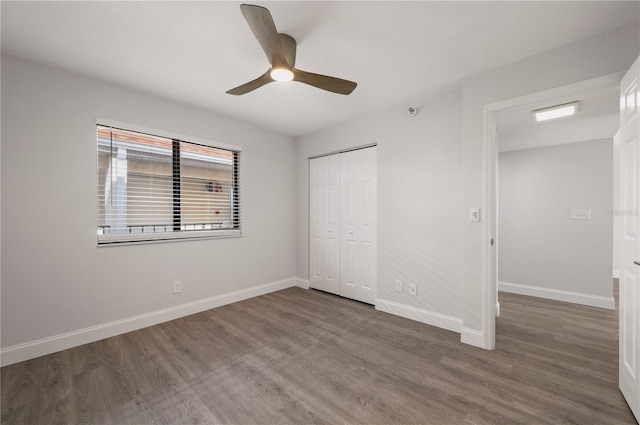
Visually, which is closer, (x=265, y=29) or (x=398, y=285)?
(x=265, y=29)

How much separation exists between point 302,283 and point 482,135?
10.7 ft

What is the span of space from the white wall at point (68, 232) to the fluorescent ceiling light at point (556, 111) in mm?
3716

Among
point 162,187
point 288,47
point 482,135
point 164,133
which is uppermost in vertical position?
point 288,47

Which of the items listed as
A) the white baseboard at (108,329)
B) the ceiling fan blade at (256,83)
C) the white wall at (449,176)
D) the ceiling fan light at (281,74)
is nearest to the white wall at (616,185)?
the white wall at (449,176)

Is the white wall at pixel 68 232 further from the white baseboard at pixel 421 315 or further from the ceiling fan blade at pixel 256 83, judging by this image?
the white baseboard at pixel 421 315

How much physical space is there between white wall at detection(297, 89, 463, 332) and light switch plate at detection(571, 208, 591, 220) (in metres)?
2.30

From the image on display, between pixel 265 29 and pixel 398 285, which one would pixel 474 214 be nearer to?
pixel 398 285

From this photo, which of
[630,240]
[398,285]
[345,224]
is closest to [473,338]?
[398,285]

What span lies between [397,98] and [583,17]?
1.51m

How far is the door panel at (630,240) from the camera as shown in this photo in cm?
156

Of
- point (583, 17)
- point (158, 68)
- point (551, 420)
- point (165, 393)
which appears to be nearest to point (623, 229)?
point (551, 420)

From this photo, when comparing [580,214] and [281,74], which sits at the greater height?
[281,74]

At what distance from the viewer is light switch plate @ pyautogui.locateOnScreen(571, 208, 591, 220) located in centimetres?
361

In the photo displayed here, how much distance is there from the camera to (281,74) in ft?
6.25
